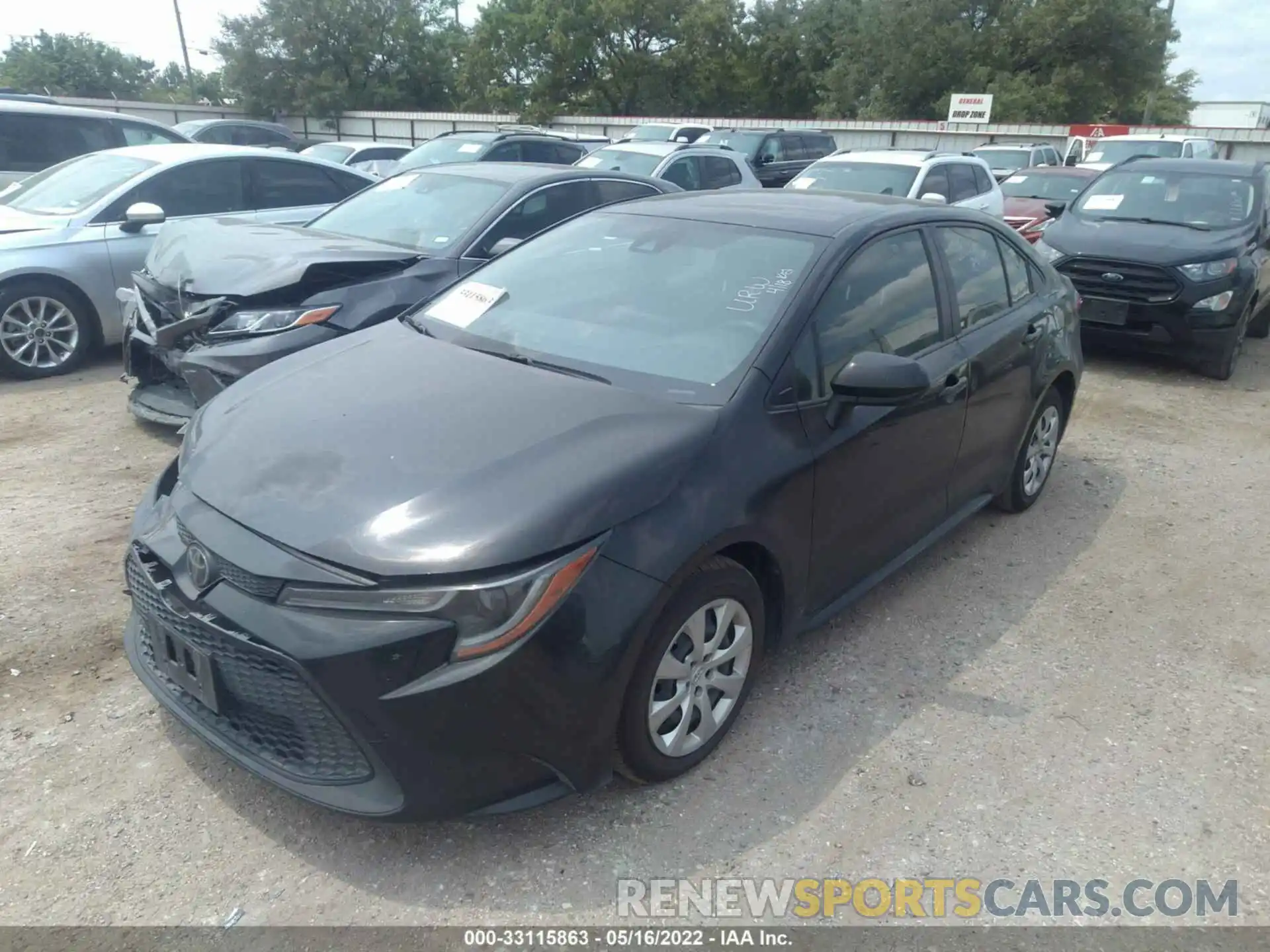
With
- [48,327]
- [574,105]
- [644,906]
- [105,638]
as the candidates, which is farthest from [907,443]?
[574,105]

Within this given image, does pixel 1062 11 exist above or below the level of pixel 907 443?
above

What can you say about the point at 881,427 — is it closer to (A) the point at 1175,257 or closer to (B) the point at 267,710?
(B) the point at 267,710

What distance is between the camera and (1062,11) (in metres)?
39.1

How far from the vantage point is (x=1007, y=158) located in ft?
57.8

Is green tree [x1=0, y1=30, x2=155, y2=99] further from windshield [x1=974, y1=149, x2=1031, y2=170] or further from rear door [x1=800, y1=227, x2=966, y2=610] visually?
rear door [x1=800, y1=227, x2=966, y2=610]

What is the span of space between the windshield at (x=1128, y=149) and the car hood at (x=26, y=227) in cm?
1623

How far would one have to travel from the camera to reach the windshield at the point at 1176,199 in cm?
847

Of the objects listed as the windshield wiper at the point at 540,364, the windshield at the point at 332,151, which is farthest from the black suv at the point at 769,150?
the windshield wiper at the point at 540,364

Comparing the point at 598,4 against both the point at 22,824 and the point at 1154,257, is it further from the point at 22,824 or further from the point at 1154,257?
the point at 22,824

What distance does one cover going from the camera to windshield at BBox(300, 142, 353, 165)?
17172mm

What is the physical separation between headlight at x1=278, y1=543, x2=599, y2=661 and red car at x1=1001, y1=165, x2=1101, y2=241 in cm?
1098

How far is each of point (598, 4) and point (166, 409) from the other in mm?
41323

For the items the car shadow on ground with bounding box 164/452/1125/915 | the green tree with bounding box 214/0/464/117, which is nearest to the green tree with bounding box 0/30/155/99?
the green tree with bounding box 214/0/464/117

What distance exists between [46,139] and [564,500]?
31.6ft
